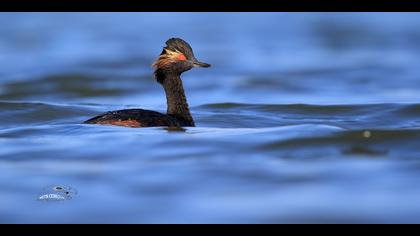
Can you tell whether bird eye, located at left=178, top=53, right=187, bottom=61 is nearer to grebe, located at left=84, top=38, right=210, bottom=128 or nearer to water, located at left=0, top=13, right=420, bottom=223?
grebe, located at left=84, top=38, right=210, bottom=128

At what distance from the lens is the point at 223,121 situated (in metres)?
14.3

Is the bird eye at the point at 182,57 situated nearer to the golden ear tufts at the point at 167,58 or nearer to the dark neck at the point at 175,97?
the golden ear tufts at the point at 167,58

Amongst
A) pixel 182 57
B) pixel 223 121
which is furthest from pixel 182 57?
pixel 223 121

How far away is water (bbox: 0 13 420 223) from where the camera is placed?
8477 mm

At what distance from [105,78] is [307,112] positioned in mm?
5961
